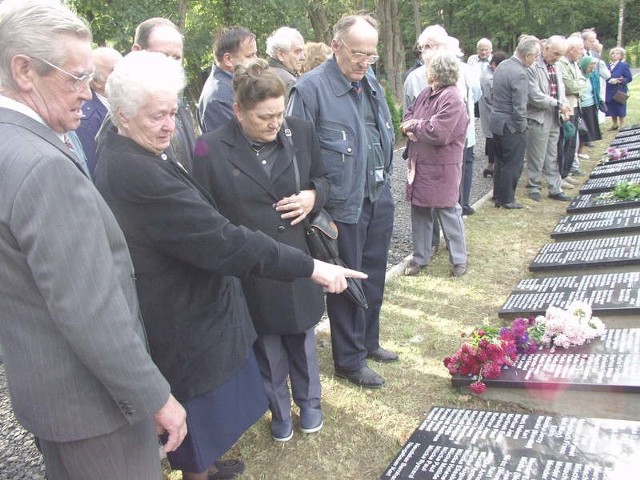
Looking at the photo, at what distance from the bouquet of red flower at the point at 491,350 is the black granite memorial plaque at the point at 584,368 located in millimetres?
42

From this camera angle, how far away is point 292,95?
3086mm

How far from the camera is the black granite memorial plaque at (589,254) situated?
446cm

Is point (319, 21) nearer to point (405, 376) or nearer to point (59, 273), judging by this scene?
point (405, 376)

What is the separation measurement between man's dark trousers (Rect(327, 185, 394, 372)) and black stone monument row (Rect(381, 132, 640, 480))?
24.5 inches

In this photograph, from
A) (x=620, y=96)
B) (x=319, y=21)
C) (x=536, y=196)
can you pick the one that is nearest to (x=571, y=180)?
(x=536, y=196)

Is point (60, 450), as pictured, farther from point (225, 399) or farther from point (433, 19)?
point (433, 19)

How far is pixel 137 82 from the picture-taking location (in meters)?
1.77

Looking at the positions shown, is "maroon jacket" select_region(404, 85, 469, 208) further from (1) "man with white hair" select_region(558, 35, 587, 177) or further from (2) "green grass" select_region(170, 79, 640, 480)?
(1) "man with white hair" select_region(558, 35, 587, 177)

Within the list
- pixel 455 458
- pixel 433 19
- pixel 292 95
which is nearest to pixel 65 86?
pixel 292 95

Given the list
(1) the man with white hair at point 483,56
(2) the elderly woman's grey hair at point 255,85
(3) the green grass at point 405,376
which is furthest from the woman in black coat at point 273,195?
(1) the man with white hair at point 483,56

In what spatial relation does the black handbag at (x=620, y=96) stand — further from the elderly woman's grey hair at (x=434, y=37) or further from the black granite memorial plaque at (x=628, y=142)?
the elderly woman's grey hair at (x=434, y=37)

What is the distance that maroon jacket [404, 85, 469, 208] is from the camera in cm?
468

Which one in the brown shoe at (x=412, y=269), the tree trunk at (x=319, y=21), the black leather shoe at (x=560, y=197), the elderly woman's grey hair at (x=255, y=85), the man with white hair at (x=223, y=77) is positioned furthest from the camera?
the tree trunk at (x=319, y=21)

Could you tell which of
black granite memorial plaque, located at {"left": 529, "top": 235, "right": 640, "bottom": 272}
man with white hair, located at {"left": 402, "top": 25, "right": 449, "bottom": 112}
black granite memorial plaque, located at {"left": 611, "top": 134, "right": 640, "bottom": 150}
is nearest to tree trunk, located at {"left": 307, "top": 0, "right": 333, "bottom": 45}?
black granite memorial plaque, located at {"left": 611, "top": 134, "right": 640, "bottom": 150}
